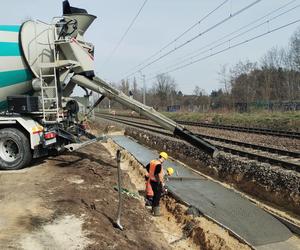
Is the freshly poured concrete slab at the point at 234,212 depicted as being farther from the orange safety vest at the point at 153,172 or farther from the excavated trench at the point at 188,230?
the orange safety vest at the point at 153,172

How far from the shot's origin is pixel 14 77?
468 inches

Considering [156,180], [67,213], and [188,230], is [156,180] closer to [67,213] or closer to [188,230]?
[188,230]

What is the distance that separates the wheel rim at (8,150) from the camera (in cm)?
1180

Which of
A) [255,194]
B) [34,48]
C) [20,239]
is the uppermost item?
[34,48]

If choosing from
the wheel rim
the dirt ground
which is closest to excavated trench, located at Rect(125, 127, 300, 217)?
the dirt ground

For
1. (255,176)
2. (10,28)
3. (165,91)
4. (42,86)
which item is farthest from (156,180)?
(165,91)

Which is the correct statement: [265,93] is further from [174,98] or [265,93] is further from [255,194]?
[255,194]

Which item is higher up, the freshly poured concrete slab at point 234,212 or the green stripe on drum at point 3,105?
the green stripe on drum at point 3,105

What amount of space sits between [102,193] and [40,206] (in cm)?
202

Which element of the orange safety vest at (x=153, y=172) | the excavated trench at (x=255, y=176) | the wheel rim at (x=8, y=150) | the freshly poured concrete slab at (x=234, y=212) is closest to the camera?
the freshly poured concrete slab at (x=234, y=212)

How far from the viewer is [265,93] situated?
214 ft

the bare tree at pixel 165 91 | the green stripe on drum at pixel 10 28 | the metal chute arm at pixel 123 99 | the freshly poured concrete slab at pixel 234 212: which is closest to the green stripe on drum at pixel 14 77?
the green stripe on drum at pixel 10 28

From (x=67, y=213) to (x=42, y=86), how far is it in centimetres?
531

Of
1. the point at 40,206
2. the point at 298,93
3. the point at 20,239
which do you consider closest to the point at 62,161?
the point at 40,206
